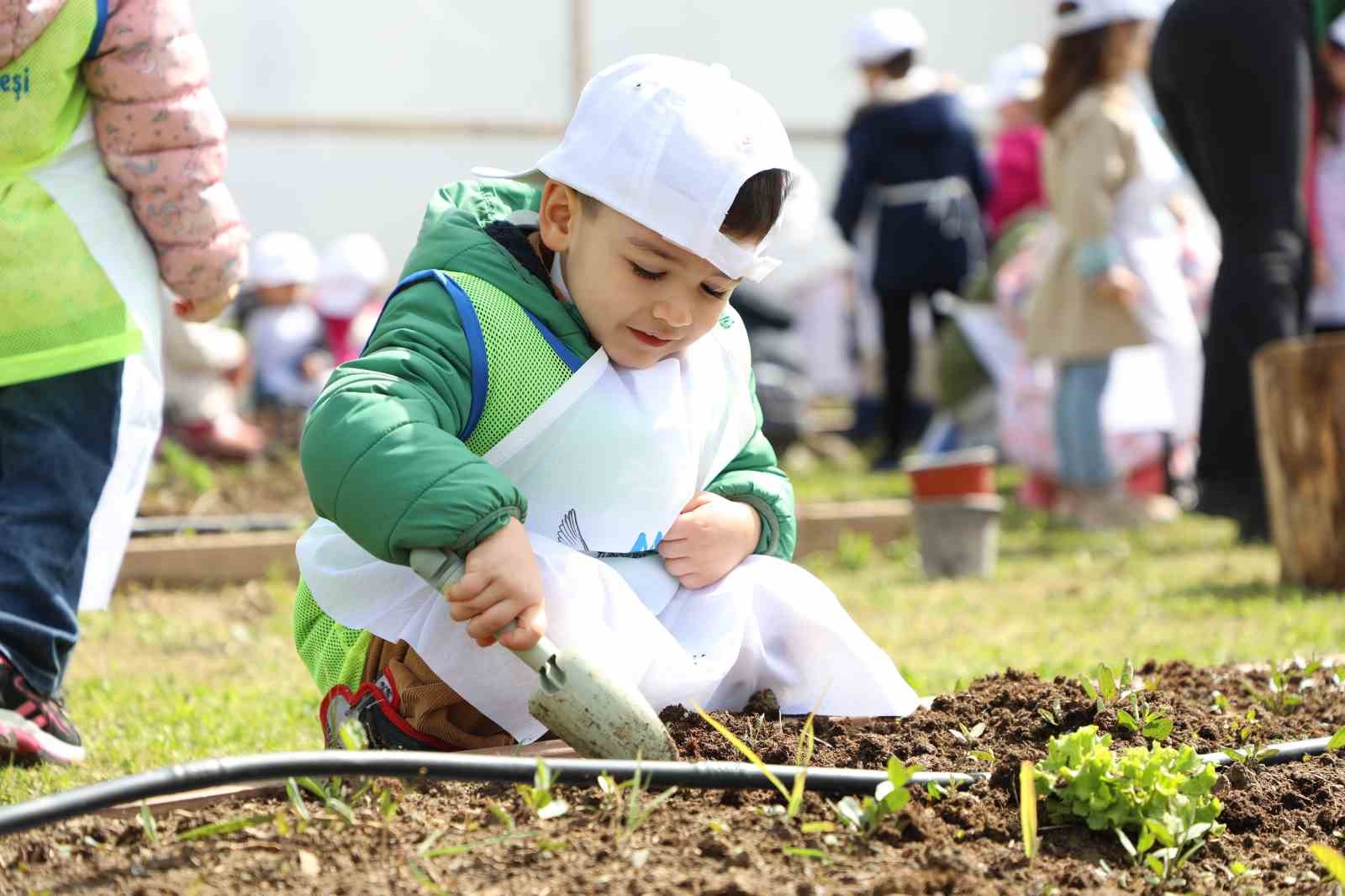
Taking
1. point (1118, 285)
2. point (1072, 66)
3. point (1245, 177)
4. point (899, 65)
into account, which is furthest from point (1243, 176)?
point (899, 65)

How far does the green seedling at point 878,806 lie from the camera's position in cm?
208

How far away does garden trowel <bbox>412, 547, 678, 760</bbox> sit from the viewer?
2277mm

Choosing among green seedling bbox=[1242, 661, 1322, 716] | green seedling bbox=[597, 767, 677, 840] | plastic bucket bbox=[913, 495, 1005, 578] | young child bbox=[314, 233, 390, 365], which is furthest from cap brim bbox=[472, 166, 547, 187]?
young child bbox=[314, 233, 390, 365]

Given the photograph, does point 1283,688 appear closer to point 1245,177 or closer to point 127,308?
point 127,308

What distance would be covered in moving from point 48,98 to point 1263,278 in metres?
4.07

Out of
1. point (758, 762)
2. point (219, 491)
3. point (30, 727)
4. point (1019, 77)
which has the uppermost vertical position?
point (758, 762)

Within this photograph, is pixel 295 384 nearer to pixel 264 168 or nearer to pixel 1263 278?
pixel 264 168

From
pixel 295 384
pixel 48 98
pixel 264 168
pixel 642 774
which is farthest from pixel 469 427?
pixel 264 168

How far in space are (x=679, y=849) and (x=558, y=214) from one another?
3.44ft

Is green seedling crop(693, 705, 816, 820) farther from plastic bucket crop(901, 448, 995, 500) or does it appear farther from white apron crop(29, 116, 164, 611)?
plastic bucket crop(901, 448, 995, 500)

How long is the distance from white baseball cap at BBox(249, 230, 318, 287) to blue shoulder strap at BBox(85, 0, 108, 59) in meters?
7.55

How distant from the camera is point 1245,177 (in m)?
5.71

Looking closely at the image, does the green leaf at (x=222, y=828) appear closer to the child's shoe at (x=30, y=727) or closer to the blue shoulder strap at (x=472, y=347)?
the blue shoulder strap at (x=472, y=347)

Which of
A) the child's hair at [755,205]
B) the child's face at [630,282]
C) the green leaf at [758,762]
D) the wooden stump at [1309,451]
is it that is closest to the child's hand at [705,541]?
the child's face at [630,282]
